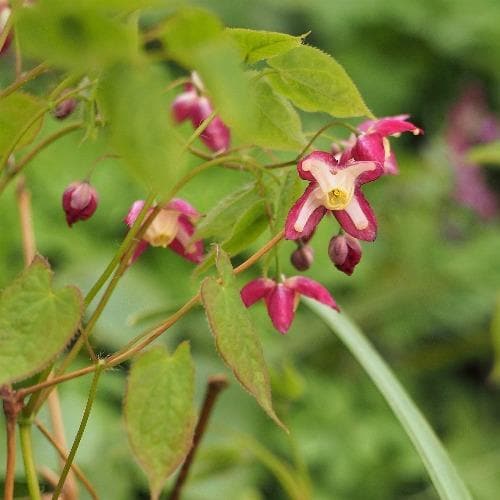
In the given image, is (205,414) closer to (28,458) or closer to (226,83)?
(28,458)

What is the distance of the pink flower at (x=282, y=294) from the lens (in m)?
0.60

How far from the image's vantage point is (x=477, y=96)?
2.59m

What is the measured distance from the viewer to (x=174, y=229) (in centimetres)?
59

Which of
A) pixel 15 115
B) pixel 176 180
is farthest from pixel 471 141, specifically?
pixel 176 180

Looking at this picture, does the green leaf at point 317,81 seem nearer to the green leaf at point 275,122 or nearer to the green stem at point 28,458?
the green leaf at point 275,122

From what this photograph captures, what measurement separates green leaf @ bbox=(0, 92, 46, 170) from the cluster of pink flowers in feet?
0.27

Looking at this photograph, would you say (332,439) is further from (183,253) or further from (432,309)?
(183,253)

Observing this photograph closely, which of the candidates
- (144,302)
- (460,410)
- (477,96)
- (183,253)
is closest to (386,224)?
(460,410)

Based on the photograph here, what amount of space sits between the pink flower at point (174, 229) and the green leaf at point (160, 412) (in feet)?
0.29

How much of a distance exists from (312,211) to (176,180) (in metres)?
0.16

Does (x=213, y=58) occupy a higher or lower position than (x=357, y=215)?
higher

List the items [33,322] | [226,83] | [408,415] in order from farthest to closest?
[408,415]
[33,322]
[226,83]

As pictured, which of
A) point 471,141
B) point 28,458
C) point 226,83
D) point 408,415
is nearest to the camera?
point 226,83

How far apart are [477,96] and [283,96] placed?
7.05 ft
